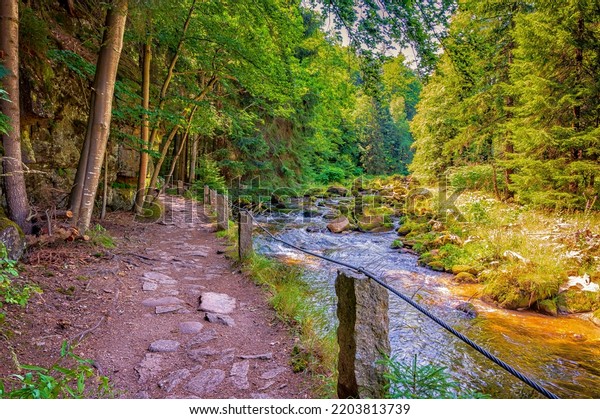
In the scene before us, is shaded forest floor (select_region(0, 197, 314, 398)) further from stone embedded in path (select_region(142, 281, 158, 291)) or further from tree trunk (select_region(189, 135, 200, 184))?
tree trunk (select_region(189, 135, 200, 184))

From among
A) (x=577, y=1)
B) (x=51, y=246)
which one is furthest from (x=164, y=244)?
(x=577, y=1)

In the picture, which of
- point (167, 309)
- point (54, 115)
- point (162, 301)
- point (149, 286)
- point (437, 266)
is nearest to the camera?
point (167, 309)

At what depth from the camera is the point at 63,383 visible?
1631 mm

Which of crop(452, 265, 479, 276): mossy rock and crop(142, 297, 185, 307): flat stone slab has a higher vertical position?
crop(142, 297, 185, 307): flat stone slab

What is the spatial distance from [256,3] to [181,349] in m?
6.14

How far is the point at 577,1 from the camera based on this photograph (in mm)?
7645

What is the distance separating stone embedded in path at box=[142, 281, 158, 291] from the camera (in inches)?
169

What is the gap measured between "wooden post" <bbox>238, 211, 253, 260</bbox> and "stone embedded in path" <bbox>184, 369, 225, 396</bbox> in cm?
296

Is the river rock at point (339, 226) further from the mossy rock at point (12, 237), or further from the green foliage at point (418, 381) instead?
the green foliage at point (418, 381)

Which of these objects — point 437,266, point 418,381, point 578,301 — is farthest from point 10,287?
point 578,301

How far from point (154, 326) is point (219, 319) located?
687mm

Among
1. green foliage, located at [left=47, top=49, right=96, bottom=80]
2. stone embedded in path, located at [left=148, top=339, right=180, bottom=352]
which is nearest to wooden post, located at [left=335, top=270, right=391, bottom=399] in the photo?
stone embedded in path, located at [left=148, top=339, right=180, bottom=352]

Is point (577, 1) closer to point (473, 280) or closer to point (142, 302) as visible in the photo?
point (473, 280)

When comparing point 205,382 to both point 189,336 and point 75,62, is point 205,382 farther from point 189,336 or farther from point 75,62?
point 75,62
